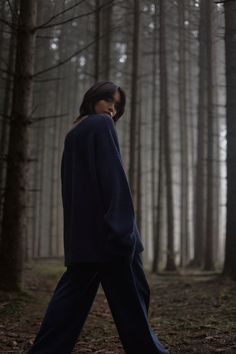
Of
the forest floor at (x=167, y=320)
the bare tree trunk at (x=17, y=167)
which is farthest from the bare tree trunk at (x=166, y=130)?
the bare tree trunk at (x=17, y=167)

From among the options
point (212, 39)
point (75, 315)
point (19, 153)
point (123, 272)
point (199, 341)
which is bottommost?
point (199, 341)

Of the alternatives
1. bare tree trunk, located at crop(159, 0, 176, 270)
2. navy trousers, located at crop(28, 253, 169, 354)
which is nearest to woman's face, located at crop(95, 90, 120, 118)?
navy trousers, located at crop(28, 253, 169, 354)

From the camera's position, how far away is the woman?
10.1ft

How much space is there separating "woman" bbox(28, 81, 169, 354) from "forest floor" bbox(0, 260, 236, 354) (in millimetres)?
851

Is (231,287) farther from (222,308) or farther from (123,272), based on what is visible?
(123,272)

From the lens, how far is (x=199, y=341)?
4.09m

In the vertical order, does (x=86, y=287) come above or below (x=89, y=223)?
below

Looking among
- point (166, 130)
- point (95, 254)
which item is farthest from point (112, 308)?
point (166, 130)

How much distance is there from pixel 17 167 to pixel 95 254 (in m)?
3.70

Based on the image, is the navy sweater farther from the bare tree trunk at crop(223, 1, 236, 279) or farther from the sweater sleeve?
the bare tree trunk at crop(223, 1, 236, 279)

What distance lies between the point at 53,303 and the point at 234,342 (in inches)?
60.2

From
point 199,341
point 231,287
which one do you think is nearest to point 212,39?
point 231,287

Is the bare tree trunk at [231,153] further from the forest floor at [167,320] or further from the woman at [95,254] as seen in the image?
the woman at [95,254]

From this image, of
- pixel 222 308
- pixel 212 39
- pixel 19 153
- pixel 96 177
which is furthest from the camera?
pixel 212 39
